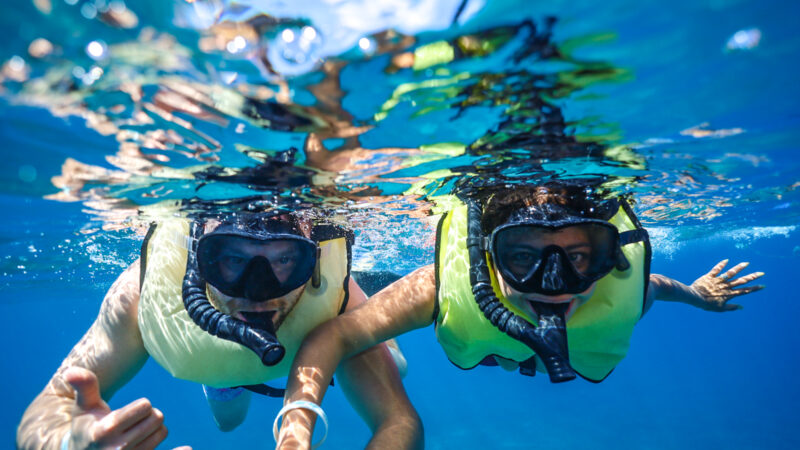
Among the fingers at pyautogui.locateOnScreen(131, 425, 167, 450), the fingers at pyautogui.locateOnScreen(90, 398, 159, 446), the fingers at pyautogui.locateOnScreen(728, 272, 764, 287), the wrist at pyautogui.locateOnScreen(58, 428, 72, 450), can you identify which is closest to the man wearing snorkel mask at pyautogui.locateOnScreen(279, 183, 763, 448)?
the fingers at pyautogui.locateOnScreen(131, 425, 167, 450)

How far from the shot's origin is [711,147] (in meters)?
5.88

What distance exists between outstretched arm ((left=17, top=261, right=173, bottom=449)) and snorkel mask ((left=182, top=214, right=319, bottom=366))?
1132mm

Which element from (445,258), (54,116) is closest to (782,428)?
(445,258)

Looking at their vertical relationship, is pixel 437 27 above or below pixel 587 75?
above

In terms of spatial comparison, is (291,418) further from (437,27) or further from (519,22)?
(519,22)

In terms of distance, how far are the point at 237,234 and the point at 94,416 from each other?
1.89 metres

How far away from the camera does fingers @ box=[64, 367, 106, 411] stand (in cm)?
269

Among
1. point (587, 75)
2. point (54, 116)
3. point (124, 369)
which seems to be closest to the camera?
point (587, 75)

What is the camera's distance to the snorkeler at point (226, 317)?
3.79 m

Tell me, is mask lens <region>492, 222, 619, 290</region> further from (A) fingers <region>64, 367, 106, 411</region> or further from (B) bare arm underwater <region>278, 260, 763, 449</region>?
(A) fingers <region>64, 367, 106, 411</region>

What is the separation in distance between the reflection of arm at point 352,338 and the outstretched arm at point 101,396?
921 millimetres

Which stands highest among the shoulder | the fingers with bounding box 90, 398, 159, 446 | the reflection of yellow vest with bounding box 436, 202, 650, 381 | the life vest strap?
the shoulder

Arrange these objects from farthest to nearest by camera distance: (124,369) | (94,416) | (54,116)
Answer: (124,369)
(54,116)
(94,416)

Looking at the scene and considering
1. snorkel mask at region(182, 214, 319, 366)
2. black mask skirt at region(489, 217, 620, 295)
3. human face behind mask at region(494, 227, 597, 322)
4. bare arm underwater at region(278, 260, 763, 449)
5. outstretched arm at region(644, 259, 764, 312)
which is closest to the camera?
bare arm underwater at region(278, 260, 763, 449)
